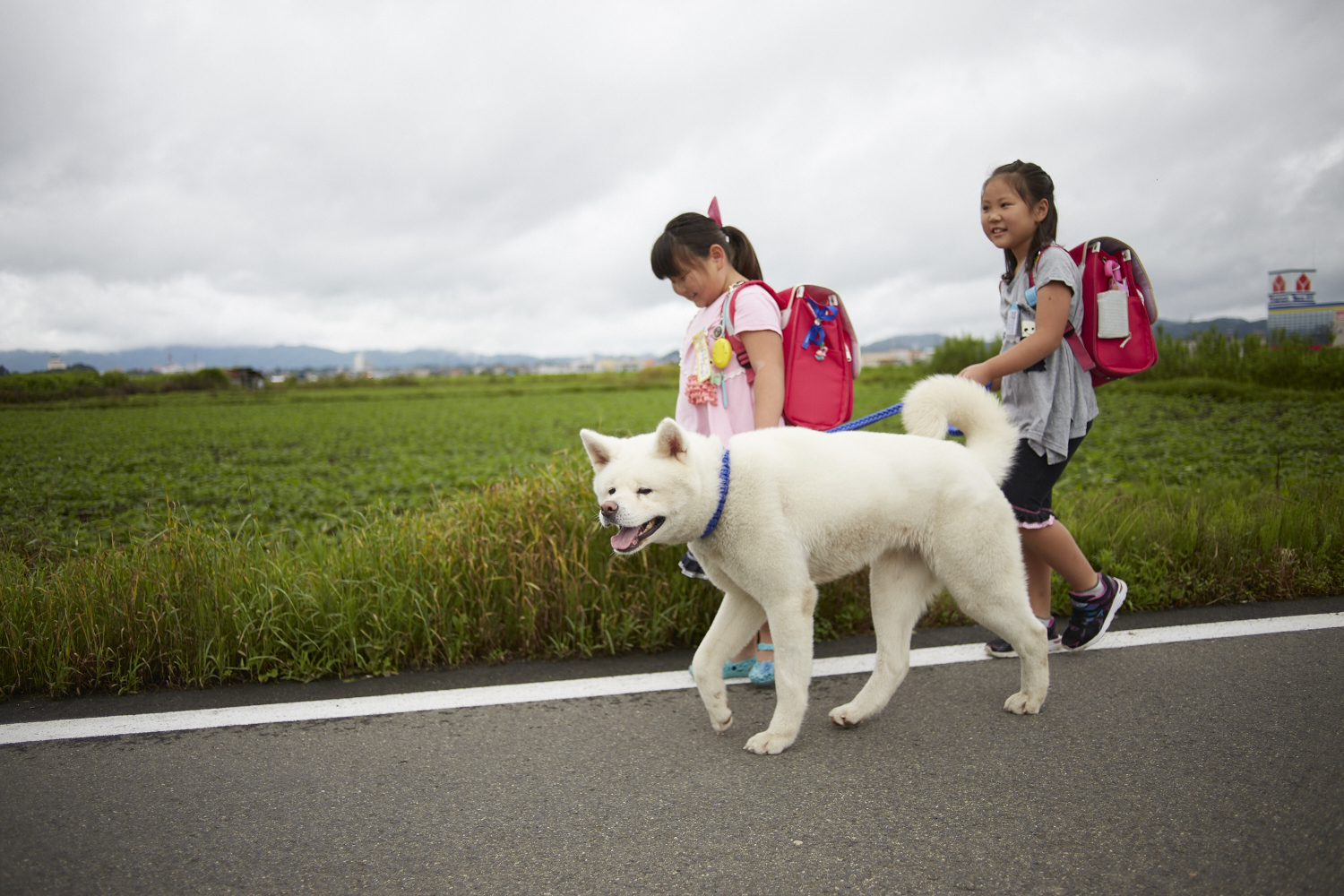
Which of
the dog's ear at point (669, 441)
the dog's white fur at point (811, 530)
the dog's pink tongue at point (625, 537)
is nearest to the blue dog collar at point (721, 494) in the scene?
the dog's white fur at point (811, 530)

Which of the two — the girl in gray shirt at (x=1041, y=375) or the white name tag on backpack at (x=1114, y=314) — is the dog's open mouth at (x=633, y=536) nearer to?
the girl in gray shirt at (x=1041, y=375)

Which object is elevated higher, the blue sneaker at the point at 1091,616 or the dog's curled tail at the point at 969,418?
the dog's curled tail at the point at 969,418

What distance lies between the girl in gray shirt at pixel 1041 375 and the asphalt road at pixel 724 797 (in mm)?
450

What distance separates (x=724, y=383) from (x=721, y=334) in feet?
0.78

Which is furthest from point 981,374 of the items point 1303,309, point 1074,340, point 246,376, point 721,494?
point 246,376

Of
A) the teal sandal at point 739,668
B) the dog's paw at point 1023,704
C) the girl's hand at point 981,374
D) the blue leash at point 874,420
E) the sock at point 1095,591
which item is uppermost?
the girl's hand at point 981,374

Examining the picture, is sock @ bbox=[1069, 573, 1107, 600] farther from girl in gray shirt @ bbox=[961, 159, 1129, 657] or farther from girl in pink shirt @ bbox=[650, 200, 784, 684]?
girl in pink shirt @ bbox=[650, 200, 784, 684]

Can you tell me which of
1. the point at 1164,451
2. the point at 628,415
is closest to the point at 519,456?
the point at 628,415

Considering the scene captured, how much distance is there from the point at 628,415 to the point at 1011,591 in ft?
62.6

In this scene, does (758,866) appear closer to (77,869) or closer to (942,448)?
(942,448)

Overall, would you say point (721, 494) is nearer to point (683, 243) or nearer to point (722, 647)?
point (722, 647)

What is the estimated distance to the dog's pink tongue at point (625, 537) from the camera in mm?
2383

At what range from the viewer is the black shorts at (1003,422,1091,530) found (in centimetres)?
335

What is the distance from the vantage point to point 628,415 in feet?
70.9
